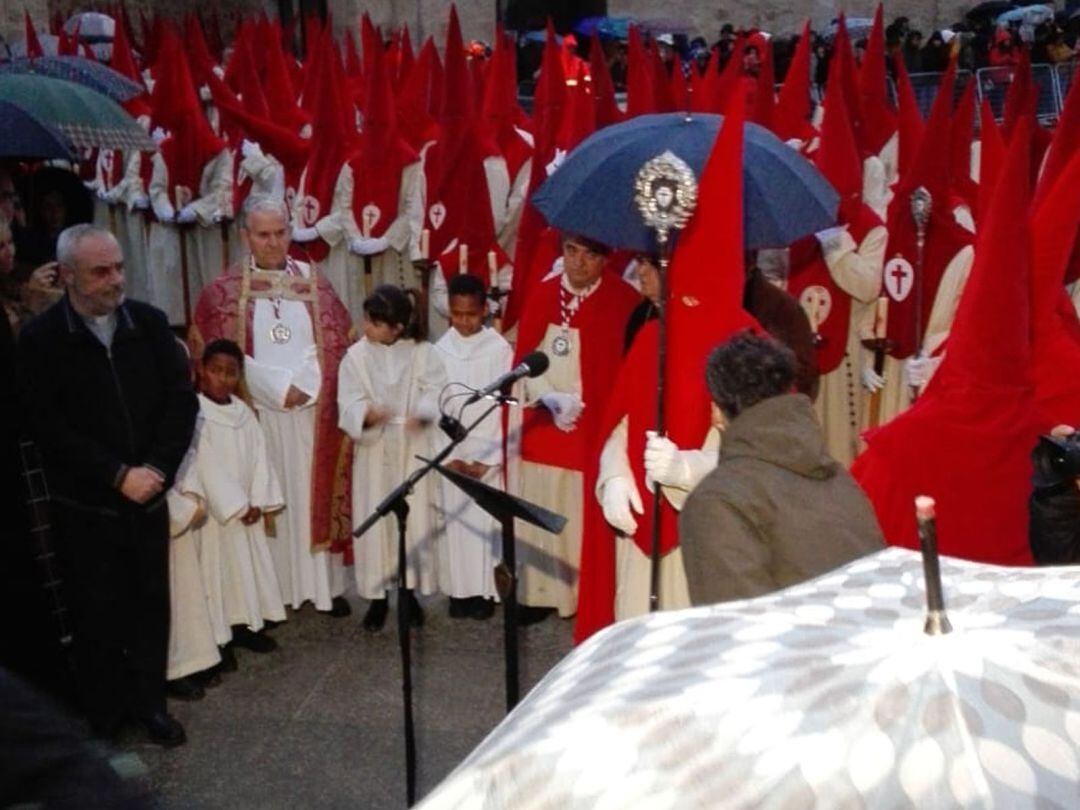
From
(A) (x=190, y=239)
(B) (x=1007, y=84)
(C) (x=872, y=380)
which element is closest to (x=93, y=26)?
(A) (x=190, y=239)

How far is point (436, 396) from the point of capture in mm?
6176

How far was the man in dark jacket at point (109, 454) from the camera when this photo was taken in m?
4.87

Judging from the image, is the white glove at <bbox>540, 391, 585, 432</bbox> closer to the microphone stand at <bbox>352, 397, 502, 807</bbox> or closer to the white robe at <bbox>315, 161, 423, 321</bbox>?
the microphone stand at <bbox>352, 397, 502, 807</bbox>

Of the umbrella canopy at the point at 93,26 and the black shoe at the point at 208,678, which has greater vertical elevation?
the umbrella canopy at the point at 93,26

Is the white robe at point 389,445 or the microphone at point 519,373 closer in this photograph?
the microphone at point 519,373

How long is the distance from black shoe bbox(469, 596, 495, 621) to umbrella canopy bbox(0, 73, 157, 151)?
290 centimetres

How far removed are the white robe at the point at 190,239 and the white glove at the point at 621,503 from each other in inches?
302

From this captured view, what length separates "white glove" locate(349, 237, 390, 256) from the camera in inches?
406

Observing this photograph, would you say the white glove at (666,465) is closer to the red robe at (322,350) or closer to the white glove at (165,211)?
the red robe at (322,350)

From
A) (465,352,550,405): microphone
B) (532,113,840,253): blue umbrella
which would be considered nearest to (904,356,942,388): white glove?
(532,113,840,253): blue umbrella

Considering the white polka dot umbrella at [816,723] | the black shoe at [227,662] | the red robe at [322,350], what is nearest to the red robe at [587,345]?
the red robe at [322,350]

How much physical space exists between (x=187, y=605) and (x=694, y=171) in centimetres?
249

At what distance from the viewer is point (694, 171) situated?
4.90m

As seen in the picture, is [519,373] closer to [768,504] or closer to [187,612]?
[768,504]
